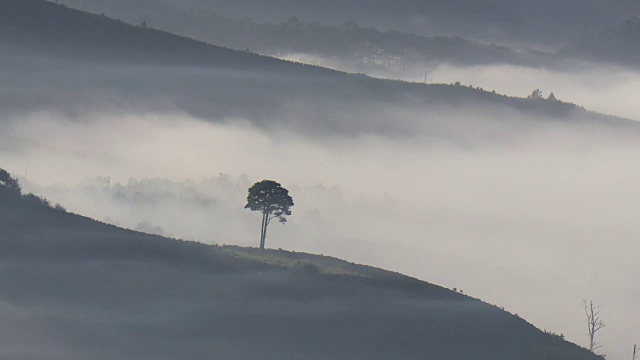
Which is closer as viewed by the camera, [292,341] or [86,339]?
[86,339]

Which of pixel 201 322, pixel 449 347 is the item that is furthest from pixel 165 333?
pixel 449 347

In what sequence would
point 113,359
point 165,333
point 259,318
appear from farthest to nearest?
point 259,318 < point 165,333 < point 113,359

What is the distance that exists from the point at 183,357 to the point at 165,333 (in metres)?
9.76

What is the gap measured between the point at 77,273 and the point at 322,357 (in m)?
34.0

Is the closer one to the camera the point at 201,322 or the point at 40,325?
the point at 40,325

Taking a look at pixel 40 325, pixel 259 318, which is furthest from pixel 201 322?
pixel 40 325

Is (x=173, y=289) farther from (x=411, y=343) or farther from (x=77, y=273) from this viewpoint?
(x=411, y=343)

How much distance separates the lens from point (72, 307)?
187875 millimetres

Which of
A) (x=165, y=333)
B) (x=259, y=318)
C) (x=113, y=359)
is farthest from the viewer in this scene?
(x=259, y=318)

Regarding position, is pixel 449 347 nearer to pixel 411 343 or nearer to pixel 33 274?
pixel 411 343

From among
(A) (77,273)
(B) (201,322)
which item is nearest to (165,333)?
(B) (201,322)

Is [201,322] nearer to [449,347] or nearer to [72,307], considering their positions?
[72,307]

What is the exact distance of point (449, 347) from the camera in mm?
198750

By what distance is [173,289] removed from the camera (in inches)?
7844
